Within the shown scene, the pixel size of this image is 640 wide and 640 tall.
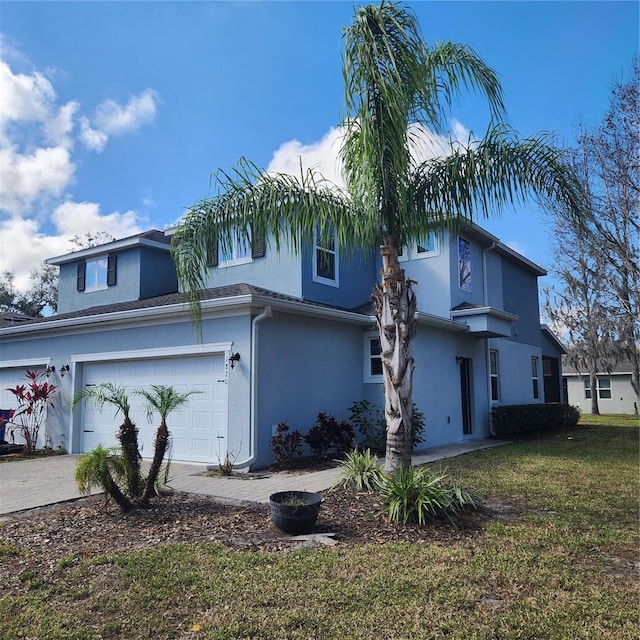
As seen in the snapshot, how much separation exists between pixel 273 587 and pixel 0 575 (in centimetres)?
243

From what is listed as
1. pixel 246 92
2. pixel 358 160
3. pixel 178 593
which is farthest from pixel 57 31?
pixel 178 593

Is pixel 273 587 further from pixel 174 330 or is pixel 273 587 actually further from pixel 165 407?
pixel 174 330

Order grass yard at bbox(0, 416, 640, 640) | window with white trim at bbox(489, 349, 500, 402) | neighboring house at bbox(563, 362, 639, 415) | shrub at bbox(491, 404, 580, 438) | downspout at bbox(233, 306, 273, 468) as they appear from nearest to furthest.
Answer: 1. grass yard at bbox(0, 416, 640, 640)
2. downspout at bbox(233, 306, 273, 468)
3. shrub at bbox(491, 404, 580, 438)
4. window with white trim at bbox(489, 349, 500, 402)
5. neighboring house at bbox(563, 362, 639, 415)

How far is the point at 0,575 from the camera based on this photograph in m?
4.45

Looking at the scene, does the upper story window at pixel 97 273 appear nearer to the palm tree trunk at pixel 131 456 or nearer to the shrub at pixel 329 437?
the shrub at pixel 329 437

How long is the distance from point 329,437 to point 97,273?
1097 centimetres

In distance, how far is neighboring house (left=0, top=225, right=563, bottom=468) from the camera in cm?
1005

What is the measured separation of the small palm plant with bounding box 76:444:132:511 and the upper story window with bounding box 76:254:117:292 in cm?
1171

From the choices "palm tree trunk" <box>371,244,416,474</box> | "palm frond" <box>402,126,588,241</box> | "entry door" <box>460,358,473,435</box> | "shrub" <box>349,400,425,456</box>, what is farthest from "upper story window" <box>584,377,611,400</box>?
"palm tree trunk" <box>371,244,416,474</box>

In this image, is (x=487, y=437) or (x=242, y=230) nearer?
(x=242, y=230)

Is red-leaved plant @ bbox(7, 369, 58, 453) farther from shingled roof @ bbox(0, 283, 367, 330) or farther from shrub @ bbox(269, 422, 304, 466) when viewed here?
shrub @ bbox(269, 422, 304, 466)

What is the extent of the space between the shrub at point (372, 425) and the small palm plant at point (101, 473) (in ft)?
21.4

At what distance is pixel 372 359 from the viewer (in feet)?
42.5

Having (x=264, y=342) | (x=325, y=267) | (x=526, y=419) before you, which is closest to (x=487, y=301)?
(x=526, y=419)
